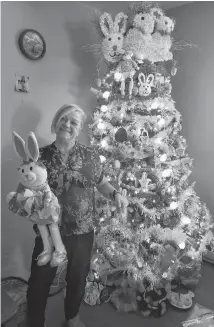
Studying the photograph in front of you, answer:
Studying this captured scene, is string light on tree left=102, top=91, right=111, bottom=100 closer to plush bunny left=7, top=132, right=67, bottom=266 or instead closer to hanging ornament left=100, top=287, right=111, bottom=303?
plush bunny left=7, top=132, right=67, bottom=266

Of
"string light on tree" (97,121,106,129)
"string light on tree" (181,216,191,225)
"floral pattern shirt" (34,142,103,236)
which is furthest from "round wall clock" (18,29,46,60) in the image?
"string light on tree" (181,216,191,225)

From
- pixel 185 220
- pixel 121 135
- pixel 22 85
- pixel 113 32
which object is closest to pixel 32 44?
pixel 22 85

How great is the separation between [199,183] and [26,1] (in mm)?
2230

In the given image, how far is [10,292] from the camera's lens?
1.95 m

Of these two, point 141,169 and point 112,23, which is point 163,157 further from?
point 112,23

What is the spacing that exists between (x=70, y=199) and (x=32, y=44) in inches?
51.6

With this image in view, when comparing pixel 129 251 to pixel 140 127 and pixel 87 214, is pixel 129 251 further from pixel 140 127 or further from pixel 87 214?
pixel 140 127

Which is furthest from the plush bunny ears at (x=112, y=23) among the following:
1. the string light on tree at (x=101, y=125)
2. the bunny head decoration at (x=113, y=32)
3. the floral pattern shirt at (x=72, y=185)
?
the floral pattern shirt at (x=72, y=185)

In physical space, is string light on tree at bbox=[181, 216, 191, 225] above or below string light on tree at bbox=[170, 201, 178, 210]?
below

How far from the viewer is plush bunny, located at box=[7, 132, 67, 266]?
4.44 feet

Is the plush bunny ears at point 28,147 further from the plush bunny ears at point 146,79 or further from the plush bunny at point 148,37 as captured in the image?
the plush bunny at point 148,37

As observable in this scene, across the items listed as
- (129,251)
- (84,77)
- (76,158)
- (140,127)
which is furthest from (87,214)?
(84,77)

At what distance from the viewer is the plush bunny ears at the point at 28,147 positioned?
1.35 meters

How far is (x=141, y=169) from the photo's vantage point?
84.2 inches
